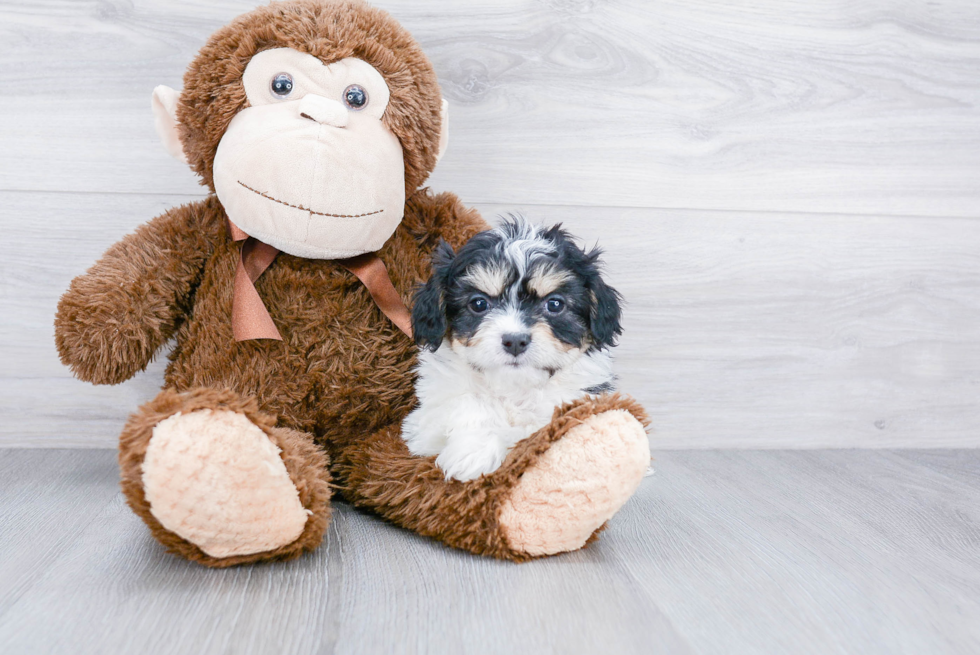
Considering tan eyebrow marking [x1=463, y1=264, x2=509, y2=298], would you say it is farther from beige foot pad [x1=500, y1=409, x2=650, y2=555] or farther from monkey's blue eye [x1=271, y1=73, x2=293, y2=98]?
monkey's blue eye [x1=271, y1=73, x2=293, y2=98]

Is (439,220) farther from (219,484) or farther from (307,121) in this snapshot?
(219,484)

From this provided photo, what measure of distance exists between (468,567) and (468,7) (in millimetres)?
1294

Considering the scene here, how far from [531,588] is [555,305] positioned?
0.46m

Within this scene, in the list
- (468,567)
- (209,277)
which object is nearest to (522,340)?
(468,567)

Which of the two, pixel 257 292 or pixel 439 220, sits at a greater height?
pixel 439 220

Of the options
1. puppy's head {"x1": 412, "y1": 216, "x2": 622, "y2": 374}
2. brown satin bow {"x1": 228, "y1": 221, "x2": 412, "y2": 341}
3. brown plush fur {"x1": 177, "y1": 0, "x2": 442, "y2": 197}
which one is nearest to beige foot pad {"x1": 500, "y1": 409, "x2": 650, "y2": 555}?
puppy's head {"x1": 412, "y1": 216, "x2": 622, "y2": 374}

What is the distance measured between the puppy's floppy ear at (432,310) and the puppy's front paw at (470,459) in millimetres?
187

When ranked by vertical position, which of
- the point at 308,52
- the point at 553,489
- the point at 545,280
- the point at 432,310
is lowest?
the point at 553,489

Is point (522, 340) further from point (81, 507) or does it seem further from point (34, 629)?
point (81, 507)

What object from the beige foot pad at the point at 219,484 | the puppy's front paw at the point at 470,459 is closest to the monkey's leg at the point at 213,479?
the beige foot pad at the point at 219,484

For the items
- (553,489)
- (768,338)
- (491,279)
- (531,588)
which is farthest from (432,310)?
(768,338)

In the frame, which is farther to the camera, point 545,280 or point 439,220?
point 439,220

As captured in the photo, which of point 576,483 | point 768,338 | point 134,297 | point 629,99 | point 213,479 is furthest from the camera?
point 768,338

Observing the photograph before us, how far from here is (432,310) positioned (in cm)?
126
